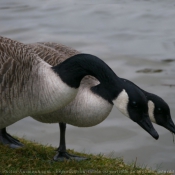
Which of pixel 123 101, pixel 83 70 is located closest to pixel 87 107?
pixel 83 70

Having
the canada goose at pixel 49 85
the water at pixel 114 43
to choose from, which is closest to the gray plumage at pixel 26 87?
the canada goose at pixel 49 85

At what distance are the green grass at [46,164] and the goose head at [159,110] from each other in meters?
0.71

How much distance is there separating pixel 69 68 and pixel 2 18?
39.8ft

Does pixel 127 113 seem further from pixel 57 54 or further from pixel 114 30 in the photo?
pixel 114 30

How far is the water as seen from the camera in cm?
902

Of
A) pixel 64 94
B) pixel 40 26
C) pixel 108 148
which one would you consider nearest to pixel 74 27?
pixel 40 26

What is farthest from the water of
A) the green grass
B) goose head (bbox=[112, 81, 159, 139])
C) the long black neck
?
the long black neck

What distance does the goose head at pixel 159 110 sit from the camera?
6113 millimetres

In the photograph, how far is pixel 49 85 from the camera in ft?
17.7

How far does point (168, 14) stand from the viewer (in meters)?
16.5

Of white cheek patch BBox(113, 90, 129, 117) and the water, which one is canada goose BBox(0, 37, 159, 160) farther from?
the water

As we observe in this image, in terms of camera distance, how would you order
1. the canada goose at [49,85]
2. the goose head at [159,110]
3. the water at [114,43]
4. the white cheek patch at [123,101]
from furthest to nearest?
1. the water at [114,43]
2. the goose head at [159,110]
3. the canada goose at [49,85]
4. the white cheek patch at [123,101]

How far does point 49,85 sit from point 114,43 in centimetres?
883

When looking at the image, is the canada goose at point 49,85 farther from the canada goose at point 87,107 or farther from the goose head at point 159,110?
the goose head at point 159,110
